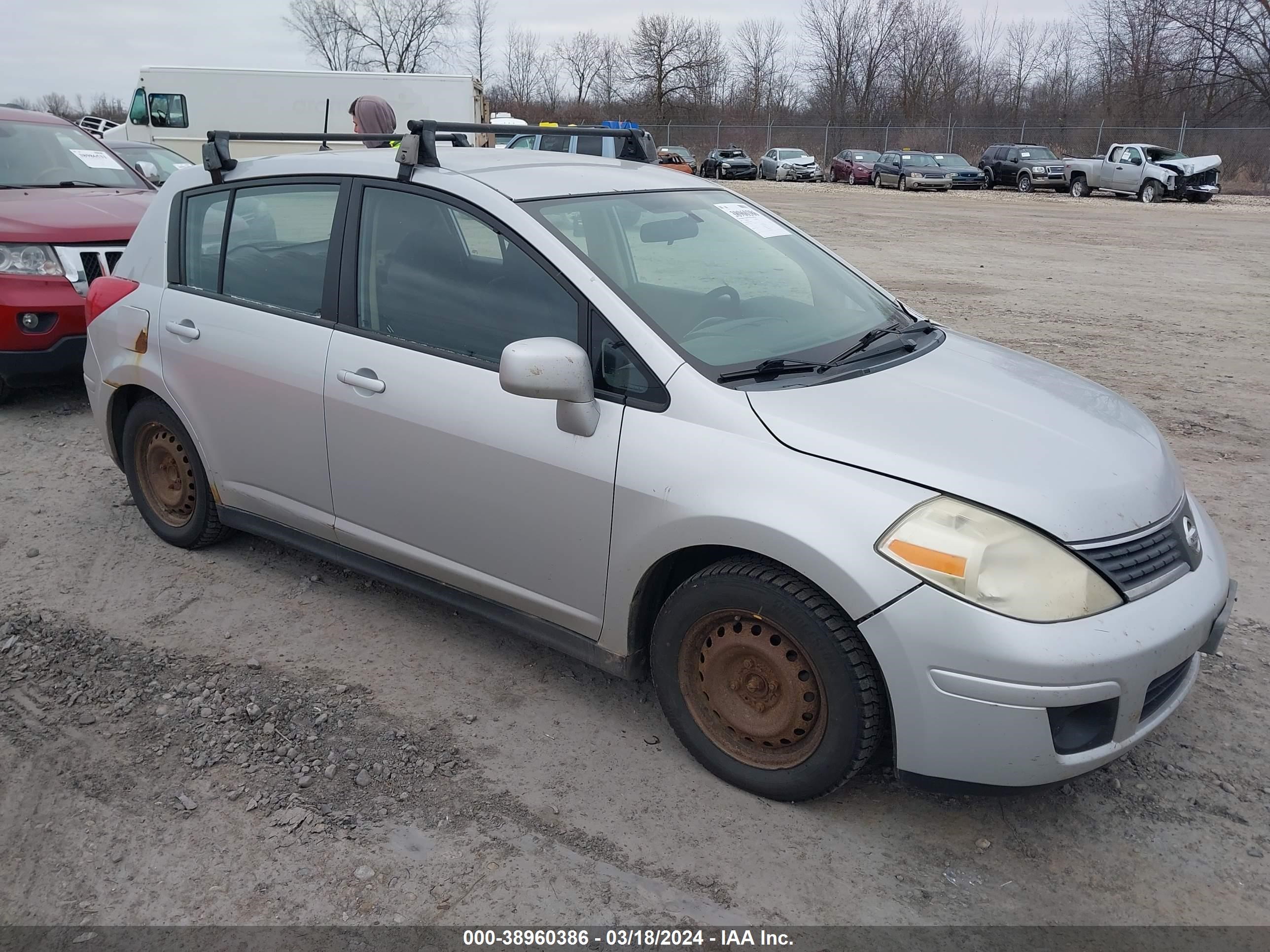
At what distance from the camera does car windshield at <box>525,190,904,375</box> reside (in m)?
3.09

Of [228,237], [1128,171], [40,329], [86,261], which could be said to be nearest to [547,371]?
[228,237]

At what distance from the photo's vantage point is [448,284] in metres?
3.39

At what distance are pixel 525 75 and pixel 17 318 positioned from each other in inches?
2768

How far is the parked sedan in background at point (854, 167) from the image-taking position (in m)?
35.8

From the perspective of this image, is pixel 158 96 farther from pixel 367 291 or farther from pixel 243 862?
pixel 243 862

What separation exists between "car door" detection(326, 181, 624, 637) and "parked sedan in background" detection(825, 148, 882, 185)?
34823mm

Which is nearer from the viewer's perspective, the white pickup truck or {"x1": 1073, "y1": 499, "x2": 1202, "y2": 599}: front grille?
{"x1": 1073, "y1": 499, "x2": 1202, "y2": 599}: front grille

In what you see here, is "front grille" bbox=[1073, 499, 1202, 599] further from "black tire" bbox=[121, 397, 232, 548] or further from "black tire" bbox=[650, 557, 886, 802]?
"black tire" bbox=[121, 397, 232, 548]

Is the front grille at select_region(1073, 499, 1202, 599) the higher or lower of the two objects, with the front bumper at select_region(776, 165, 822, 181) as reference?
lower

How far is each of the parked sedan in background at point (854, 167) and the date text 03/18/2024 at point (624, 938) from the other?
119 ft

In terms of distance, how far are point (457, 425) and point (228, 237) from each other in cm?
159

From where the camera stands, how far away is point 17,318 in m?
6.17

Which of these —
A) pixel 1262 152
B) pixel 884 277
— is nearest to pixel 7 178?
pixel 884 277

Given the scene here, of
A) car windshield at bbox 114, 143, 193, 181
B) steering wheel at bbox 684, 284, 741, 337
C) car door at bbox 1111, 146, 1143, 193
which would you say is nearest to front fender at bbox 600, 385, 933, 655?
steering wheel at bbox 684, 284, 741, 337
